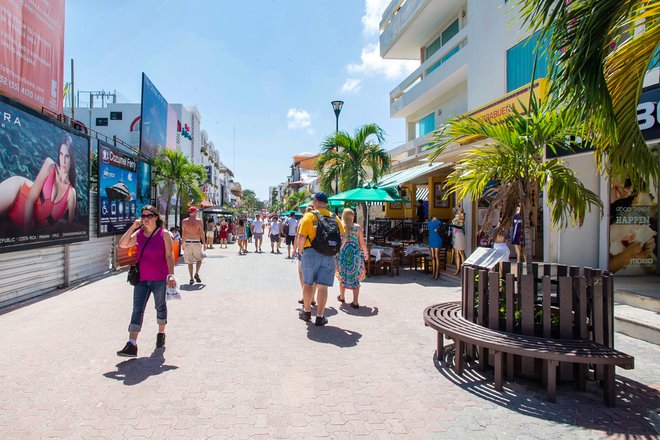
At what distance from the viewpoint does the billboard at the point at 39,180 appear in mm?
6801

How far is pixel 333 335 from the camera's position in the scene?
17.4 ft

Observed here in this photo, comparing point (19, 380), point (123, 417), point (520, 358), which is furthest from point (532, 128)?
point (19, 380)

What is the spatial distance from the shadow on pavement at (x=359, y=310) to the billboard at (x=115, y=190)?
7.22 m

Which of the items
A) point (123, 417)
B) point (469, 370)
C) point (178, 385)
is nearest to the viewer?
point (123, 417)

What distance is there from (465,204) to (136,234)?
10569 millimetres

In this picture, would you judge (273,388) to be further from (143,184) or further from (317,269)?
(143,184)

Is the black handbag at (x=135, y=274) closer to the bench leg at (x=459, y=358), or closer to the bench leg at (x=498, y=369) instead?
the bench leg at (x=459, y=358)

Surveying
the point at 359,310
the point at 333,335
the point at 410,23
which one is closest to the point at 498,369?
the point at 333,335

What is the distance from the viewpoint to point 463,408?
3.31 m

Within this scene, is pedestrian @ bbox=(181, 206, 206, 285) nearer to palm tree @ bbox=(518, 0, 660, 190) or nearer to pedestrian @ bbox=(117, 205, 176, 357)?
pedestrian @ bbox=(117, 205, 176, 357)

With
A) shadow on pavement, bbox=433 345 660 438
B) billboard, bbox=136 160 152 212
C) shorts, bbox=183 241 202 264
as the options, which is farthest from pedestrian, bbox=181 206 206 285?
shadow on pavement, bbox=433 345 660 438

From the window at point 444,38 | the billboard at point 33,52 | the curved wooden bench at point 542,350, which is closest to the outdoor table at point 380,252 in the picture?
the curved wooden bench at point 542,350

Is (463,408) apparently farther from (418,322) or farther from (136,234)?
(136,234)

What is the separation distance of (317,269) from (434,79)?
46.9 feet
